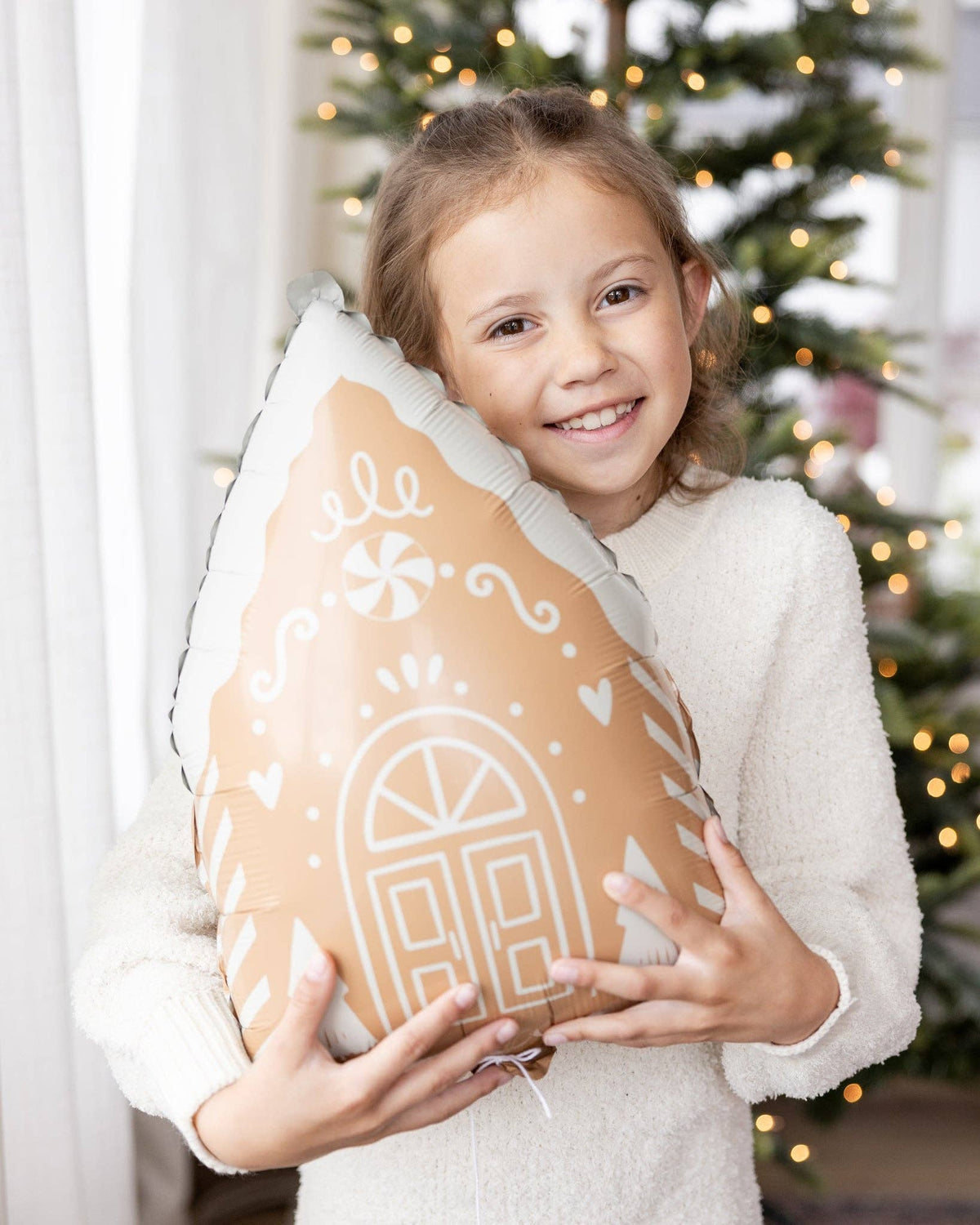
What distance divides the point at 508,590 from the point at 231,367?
1.46 meters

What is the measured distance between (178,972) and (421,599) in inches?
11.5

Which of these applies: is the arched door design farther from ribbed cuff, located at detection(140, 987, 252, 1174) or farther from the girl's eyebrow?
the girl's eyebrow

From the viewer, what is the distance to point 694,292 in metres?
1.00

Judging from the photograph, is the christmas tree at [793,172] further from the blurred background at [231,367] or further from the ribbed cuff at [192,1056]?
the ribbed cuff at [192,1056]

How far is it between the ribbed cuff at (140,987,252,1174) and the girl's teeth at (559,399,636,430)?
0.46 meters

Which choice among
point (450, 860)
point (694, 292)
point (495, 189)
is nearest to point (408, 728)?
point (450, 860)

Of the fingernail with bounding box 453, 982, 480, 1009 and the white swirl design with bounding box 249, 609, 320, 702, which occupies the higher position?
the white swirl design with bounding box 249, 609, 320, 702

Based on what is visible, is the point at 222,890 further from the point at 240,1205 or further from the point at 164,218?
the point at 240,1205

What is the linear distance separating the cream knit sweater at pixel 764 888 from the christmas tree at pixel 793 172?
66 centimetres

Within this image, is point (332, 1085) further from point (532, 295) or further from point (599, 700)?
point (532, 295)

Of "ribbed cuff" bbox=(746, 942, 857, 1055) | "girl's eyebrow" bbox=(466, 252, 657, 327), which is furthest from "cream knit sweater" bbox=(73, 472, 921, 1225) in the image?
"girl's eyebrow" bbox=(466, 252, 657, 327)

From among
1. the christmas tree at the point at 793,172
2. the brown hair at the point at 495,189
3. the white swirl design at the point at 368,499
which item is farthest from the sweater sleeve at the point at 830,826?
the christmas tree at the point at 793,172

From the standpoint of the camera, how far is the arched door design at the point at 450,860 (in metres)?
0.60

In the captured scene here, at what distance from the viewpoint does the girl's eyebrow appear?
2.60ft
